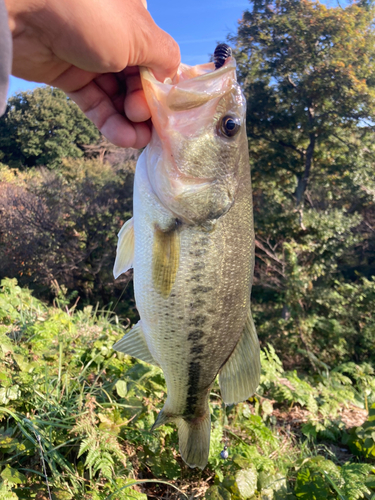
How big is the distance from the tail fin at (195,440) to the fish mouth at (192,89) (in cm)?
152

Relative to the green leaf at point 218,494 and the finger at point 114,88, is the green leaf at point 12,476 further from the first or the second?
the finger at point 114,88

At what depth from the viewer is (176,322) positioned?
1.54 meters

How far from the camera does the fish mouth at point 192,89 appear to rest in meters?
1.42

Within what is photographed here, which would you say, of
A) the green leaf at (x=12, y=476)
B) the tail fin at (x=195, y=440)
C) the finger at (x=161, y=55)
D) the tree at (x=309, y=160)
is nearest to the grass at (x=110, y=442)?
the green leaf at (x=12, y=476)

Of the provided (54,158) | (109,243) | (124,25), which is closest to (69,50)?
(124,25)

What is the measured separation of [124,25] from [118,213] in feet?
41.3

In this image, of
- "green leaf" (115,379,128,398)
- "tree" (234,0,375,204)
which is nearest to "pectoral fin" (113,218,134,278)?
"green leaf" (115,379,128,398)

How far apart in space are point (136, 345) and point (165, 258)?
52 centimetres

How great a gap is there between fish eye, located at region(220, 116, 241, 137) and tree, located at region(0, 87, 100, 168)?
90.2 feet

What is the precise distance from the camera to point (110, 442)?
222 cm

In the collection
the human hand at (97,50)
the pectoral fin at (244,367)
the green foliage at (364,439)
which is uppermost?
the human hand at (97,50)

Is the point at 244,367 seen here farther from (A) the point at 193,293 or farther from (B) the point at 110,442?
(B) the point at 110,442

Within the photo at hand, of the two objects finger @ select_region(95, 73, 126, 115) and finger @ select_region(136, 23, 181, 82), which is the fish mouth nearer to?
finger @ select_region(136, 23, 181, 82)

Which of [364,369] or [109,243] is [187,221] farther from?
[109,243]
